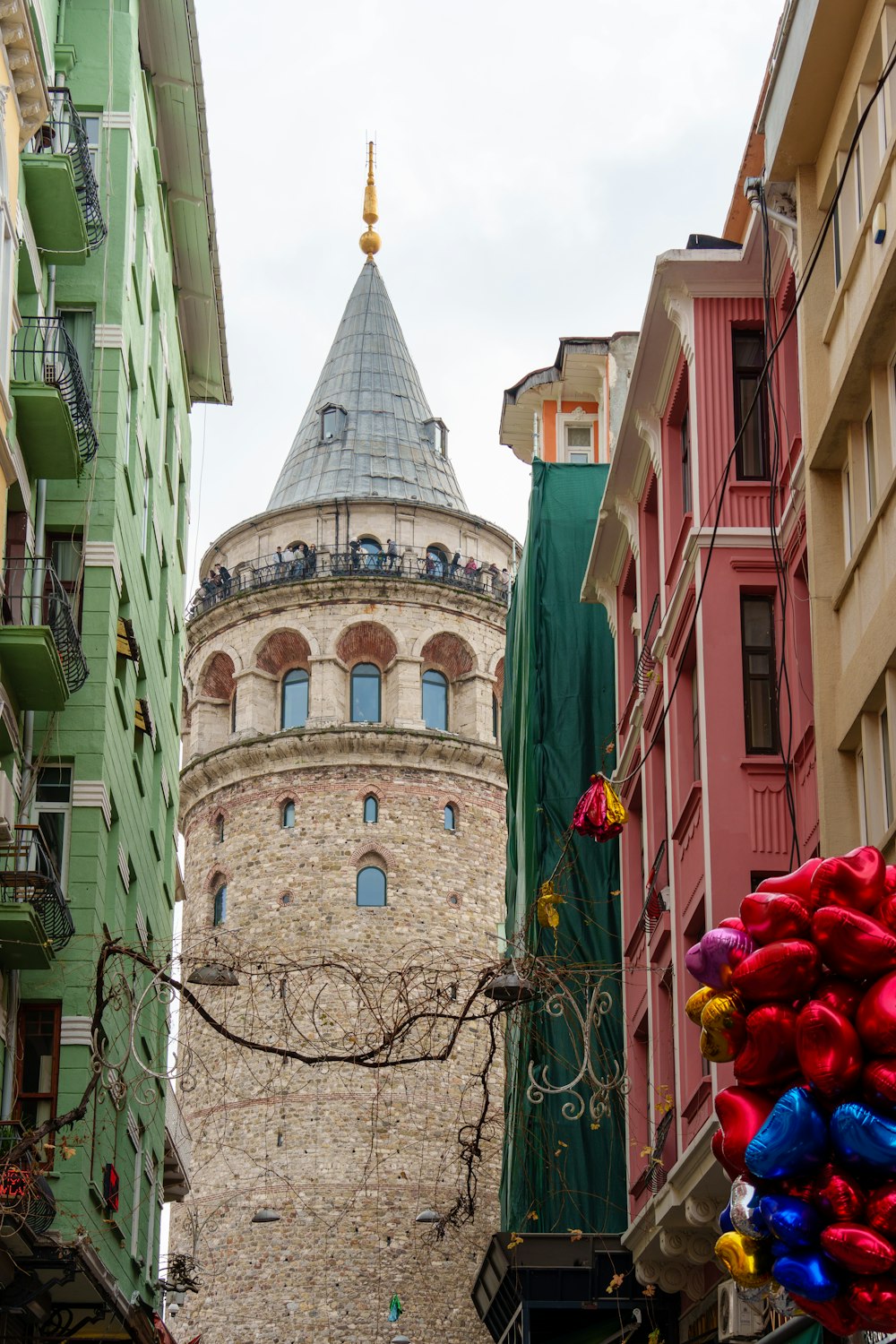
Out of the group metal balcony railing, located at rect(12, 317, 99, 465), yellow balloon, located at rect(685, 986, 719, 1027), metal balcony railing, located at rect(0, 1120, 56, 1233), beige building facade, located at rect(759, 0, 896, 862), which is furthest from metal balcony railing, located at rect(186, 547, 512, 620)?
yellow balloon, located at rect(685, 986, 719, 1027)

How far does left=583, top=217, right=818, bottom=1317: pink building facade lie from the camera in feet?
64.3

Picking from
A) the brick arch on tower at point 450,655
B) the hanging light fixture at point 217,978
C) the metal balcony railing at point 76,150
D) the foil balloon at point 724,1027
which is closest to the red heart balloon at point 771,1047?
the foil balloon at point 724,1027

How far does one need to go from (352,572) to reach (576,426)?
20845 mm

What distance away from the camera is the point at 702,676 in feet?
67.4

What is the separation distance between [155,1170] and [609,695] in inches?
383

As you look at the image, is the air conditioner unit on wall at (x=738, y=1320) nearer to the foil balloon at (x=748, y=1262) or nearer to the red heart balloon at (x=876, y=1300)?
the foil balloon at (x=748, y=1262)

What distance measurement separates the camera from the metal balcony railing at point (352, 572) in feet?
195

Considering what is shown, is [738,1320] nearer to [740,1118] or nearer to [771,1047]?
[740,1118]

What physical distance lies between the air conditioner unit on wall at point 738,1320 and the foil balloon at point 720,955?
8349 millimetres

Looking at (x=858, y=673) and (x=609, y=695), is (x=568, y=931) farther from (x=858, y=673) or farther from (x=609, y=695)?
(x=858, y=673)

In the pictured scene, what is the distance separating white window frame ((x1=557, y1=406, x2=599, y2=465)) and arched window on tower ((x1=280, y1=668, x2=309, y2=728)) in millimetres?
20492

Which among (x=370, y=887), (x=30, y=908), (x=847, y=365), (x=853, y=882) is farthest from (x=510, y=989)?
(x=370, y=887)

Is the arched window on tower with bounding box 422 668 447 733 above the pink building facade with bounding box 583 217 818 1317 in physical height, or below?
above

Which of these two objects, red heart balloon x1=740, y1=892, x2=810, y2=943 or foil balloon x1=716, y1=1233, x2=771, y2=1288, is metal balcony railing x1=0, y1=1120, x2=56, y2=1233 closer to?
foil balloon x1=716, y1=1233, x2=771, y2=1288
